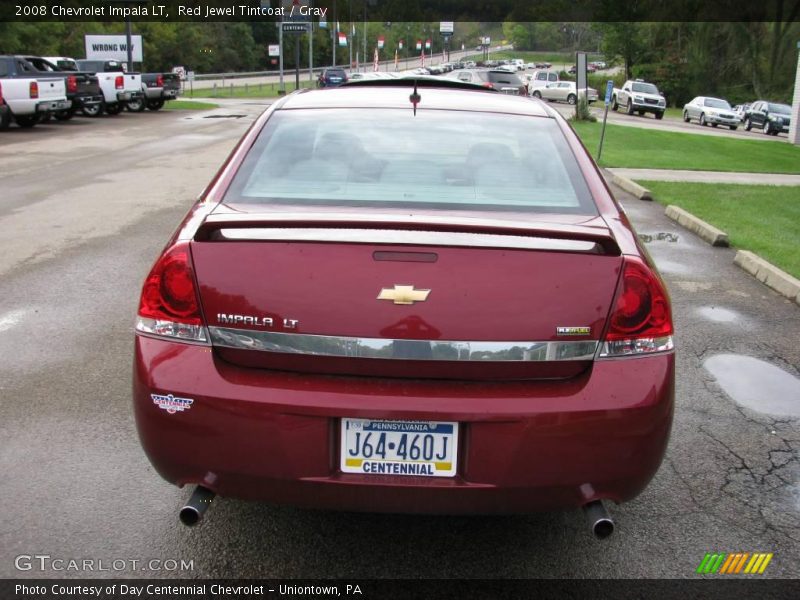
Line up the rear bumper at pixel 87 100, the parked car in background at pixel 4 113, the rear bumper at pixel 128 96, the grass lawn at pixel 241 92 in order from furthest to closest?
1. the grass lawn at pixel 241 92
2. the rear bumper at pixel 128 96
3. the rear bumper at pixel 87 100
4. the parked car in background at pixel 4 113

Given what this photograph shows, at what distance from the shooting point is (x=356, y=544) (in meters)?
3.12

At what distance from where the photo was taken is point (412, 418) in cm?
254

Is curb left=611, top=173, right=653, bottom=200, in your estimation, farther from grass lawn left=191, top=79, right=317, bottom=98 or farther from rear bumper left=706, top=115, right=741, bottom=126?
grass lawn left=191, top=79, right=317, bottom=98

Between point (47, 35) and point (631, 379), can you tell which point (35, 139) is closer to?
point (631, 379)

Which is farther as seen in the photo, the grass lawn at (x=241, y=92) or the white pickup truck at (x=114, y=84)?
the grass lawn at (x=241, y=92)

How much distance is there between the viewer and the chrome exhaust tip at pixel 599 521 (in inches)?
104

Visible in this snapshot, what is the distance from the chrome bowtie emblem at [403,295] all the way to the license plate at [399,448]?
382mm

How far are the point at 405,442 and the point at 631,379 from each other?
2.51 ft

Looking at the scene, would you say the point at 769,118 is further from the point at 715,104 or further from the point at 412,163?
the point at 412,163

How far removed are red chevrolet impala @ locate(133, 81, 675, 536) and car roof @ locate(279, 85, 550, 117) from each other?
1156 millimetres

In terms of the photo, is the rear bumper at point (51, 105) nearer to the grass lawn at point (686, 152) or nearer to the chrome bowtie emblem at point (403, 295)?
the grass lawn at point (686, 152)

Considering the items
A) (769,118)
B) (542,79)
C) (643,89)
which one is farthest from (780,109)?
(542,79)

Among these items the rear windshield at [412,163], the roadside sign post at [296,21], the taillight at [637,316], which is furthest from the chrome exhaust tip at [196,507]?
the roadside sign post at [296,21]

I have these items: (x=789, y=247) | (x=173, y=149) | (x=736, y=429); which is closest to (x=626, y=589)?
(x=736, y=429)
